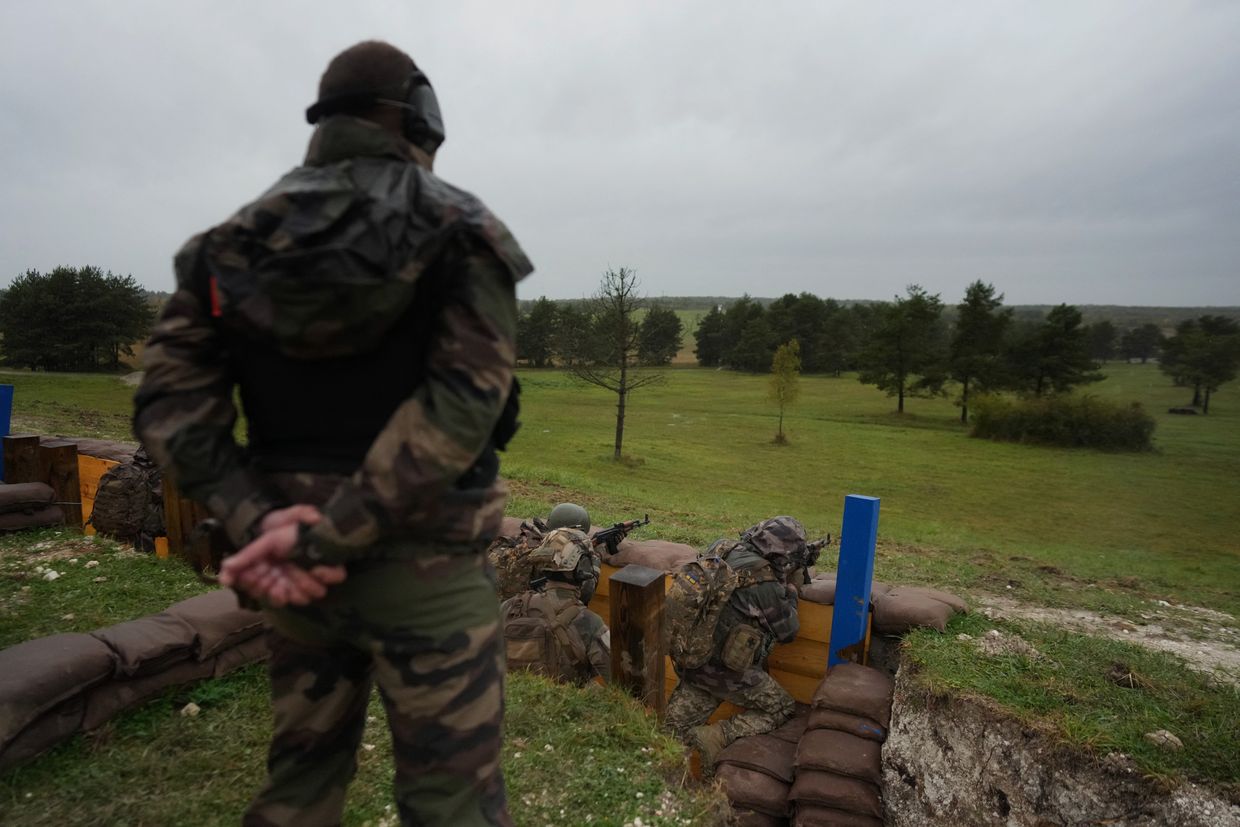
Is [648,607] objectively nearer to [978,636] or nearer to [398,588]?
[978,636]

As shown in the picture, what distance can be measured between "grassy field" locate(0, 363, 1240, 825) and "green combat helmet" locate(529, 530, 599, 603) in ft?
4.08

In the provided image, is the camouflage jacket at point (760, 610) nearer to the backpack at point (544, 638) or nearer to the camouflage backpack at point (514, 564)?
the backpack at point (544, 638)

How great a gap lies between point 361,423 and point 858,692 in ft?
12.9

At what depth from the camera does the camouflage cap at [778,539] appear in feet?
15.3

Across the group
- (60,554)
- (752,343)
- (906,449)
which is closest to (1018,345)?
(906,449)

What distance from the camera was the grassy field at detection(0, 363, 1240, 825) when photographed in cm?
307

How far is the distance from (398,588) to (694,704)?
12.9 ft

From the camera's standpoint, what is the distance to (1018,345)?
34.6m

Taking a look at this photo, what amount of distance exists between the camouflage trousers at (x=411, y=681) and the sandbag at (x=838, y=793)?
3.08 metres

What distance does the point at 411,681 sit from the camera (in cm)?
138

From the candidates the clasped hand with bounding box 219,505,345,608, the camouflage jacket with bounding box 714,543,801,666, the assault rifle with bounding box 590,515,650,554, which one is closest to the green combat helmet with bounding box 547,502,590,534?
the assault rifle with bounding box 590,515,650,554

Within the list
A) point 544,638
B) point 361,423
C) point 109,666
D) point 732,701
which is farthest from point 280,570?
point 732,701

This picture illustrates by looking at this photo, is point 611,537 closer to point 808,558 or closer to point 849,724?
point 808,558

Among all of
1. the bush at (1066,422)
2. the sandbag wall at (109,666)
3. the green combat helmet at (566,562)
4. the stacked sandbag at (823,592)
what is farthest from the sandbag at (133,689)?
the bush at (1066,422)
